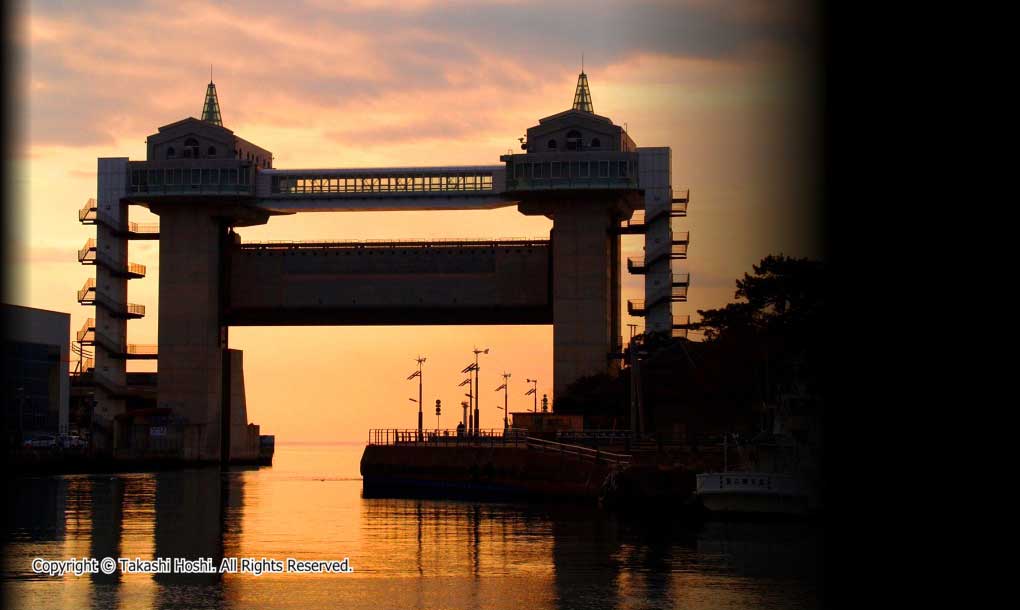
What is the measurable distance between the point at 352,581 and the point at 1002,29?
31467 mm

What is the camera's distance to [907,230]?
28422mm

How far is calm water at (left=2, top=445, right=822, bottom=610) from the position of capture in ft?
152

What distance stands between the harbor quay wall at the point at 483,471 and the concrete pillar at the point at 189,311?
4164cm

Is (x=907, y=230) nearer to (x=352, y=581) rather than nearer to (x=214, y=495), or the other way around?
(x=352, y=581)

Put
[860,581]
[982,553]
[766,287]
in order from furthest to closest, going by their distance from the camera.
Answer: [766,287]
[860,581]
[982,553]

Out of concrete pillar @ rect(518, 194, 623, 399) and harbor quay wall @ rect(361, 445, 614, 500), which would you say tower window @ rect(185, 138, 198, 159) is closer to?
concrete pillar @ rect(518, 194, 623, 399)

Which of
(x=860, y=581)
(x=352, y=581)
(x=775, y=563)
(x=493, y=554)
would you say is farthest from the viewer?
(x=493, y=554)

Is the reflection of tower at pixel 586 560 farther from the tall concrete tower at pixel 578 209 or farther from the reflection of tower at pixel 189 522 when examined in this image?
the tall concrete tower at pixel 578 209

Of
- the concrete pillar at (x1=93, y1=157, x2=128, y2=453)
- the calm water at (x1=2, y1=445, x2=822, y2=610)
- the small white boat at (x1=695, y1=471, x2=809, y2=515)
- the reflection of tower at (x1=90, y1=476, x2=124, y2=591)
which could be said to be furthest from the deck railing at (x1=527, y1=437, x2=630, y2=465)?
the concrete pillar at (x1=93, y1=157, x2=128, y2=453)

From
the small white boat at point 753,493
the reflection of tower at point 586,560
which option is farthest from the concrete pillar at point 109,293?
the small white boat at point 753,493

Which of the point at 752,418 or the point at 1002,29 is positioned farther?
the point at 752,418

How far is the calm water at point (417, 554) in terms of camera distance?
46.4m

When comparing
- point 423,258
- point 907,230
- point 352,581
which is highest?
point 423,258

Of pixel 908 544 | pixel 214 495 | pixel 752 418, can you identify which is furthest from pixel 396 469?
pixel 908 544
